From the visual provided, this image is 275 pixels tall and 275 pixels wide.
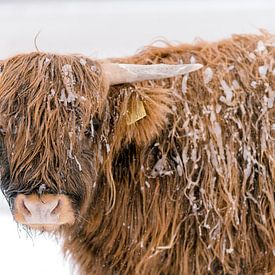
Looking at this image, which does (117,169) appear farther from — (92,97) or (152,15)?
(152,15)

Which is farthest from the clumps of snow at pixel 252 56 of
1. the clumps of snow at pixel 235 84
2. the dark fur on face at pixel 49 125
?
the dark fur on face at pixel 49 125

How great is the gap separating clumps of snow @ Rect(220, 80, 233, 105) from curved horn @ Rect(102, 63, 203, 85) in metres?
0.20

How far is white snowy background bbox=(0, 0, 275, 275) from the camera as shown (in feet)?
46.3

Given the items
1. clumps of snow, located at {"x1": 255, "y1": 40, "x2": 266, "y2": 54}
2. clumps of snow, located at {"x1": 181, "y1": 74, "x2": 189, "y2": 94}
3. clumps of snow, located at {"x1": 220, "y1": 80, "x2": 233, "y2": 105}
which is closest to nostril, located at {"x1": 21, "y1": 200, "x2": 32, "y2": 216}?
clumps of snow, located at {"x1": 181, "y1": 74, "x2": 189, "y2": 94}

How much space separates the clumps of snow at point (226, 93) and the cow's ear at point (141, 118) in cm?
34

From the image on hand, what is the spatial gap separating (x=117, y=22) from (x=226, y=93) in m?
13.3

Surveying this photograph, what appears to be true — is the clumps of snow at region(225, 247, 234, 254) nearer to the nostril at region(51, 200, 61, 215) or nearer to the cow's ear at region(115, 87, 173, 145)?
the cow's ear at region(115, 87, 173, 145)

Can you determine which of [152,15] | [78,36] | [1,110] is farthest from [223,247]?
[152,15]

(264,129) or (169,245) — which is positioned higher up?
(264,129)

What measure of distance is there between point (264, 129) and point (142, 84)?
0.76 m

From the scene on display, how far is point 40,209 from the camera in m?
3.81

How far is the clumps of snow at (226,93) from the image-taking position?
4344 mm

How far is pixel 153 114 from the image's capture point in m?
4.28

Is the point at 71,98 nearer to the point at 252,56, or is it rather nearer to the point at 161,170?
the point at 161,170
